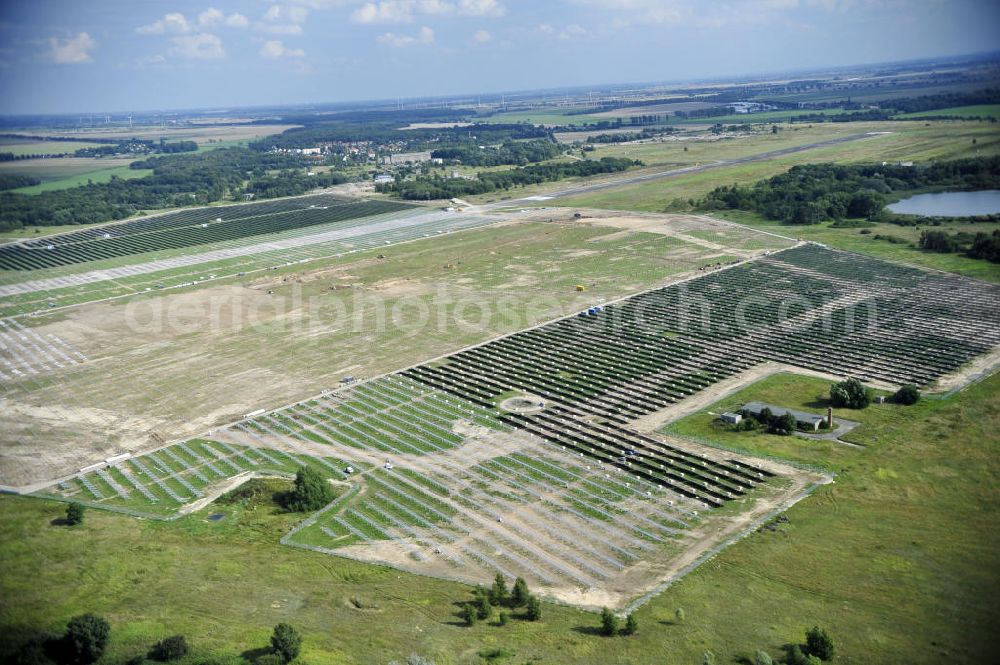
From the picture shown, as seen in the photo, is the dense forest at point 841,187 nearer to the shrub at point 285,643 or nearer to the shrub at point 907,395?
the shrub at point 907,395

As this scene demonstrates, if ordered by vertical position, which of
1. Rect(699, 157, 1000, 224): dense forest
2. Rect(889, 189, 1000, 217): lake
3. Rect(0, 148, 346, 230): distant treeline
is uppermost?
Rect(0, 148, 346, 230): distant treeline

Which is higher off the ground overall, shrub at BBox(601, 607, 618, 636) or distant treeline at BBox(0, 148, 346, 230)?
distant treeline at BBox(0, 148, 346, 230)

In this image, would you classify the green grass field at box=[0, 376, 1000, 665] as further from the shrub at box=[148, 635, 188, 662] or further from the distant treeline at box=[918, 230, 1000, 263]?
the distant treeline at box=[918, 230, 1000, 263]

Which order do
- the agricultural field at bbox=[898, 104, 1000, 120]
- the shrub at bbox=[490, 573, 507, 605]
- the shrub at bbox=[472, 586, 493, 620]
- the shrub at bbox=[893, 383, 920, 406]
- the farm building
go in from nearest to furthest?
1. the shrub at bbox=[472, 586, 493, 620]
2. the shrub at bbox=[490, 573, 507, 605]
3. the farm building
4. the shrub at bbox=[893, 383, 920, 406]
5. the agricultural field at bbox=[898, 104, 1000, 120]

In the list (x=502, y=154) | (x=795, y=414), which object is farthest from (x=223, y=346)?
(x=502, y=154)

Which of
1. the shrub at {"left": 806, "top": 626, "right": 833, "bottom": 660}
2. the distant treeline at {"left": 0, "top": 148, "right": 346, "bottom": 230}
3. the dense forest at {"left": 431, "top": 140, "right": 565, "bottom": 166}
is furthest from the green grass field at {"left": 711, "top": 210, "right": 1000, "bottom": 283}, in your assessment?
the distant treeline at {"left": 0, "top": 148, "right": 346, "bottom": 230}

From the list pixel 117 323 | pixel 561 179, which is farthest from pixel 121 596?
pixel 561 179

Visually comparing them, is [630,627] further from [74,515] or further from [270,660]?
[74,515]
